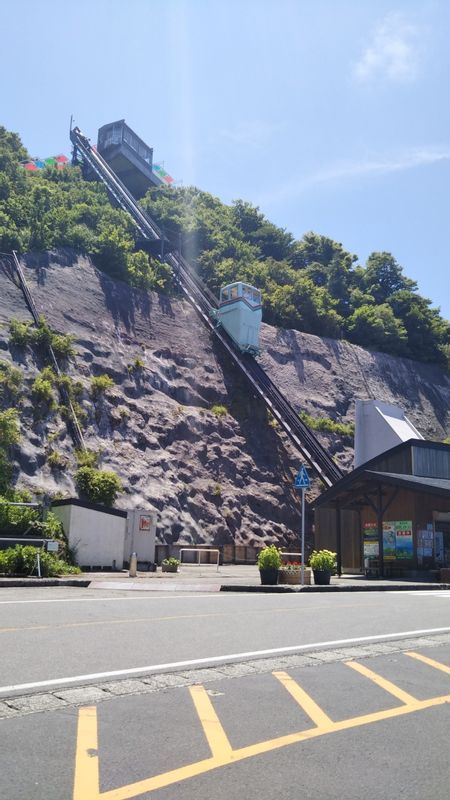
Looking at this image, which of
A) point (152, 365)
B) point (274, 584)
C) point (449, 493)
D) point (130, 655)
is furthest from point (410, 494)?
point (152, 365)

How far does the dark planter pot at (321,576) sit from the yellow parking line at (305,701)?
46.9ft

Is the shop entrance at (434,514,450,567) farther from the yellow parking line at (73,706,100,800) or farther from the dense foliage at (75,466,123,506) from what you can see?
the yellow parking line at (73,706,100,800)

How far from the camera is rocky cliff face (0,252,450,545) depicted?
39.8 metres

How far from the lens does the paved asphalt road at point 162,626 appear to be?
7715mm

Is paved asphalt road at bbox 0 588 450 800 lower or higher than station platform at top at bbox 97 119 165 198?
lower

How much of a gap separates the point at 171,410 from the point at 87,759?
140ft

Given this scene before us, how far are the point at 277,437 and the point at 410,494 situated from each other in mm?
23839

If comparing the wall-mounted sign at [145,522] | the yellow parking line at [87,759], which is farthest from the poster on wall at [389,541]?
the yellow parking line at [87,759]

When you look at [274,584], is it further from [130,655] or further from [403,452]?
[403,452]

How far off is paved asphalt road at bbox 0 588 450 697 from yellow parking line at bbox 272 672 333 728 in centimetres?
134

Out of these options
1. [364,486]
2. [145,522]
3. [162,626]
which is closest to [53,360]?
[145,522]

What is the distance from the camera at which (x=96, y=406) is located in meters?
42.8

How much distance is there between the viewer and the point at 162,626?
415 inches

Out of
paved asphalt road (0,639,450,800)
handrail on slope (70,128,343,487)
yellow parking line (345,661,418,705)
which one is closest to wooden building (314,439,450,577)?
handrail on slope (70,128,343,487)
